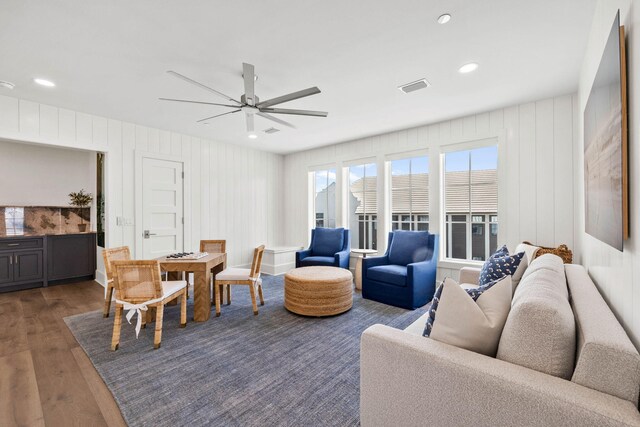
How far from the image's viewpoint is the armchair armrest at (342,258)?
4.70m


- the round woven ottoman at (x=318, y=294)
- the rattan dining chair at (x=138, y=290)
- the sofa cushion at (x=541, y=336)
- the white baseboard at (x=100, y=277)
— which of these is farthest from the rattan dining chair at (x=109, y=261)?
the sofa cushion at (x=541, y=336)

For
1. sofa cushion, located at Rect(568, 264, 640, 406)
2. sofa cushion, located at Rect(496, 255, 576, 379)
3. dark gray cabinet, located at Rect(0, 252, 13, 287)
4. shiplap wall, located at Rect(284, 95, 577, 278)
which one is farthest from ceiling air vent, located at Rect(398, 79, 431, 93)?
dark gray cabinet, located at Rect(0, 252, 13, 287)

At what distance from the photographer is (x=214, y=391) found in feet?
6.47

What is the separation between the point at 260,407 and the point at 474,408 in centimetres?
132

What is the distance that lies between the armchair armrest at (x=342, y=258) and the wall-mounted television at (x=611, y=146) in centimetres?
335

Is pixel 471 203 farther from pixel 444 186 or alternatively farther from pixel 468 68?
pixel 468 68

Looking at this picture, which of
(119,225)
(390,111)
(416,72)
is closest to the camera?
(416,72)

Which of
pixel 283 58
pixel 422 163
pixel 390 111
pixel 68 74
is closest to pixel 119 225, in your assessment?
pixel 68 74

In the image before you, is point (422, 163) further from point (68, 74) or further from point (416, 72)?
point (68, 74)

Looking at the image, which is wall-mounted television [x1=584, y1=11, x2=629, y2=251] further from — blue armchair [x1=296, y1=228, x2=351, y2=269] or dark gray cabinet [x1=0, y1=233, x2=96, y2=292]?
dark gray cabinet [x1=0, y1=233, x2=96, y2=292]

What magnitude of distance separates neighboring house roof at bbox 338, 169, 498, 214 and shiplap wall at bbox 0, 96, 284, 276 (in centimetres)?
207

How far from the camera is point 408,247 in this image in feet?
13.6

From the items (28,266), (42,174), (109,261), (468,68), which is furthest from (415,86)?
(42,174)

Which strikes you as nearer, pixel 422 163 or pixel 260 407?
pixel 260 407
